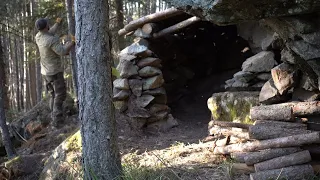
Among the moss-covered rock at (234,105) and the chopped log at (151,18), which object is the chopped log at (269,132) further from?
the chopped log at (151,18)

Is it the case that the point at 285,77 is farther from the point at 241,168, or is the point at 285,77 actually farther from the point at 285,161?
the point at 241,168

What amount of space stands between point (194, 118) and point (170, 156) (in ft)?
8.53

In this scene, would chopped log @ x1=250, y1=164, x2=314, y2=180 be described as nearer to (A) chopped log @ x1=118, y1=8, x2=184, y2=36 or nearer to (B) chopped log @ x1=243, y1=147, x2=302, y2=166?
(B) chopped log @ x1=243, y1=147, x2=302, y2=166

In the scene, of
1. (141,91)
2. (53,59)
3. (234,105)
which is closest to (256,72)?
(234,105)

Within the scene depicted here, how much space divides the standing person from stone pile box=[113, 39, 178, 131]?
1232 mm

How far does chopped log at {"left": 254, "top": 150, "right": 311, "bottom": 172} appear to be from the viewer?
153 inches

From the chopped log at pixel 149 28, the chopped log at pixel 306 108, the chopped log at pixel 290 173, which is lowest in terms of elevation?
the chopped log at pixel 290 173

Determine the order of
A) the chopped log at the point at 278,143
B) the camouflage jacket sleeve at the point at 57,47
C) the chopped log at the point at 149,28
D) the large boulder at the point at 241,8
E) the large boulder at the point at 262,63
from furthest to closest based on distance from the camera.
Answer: the chopped log at the point at 149,28 → the camouflage jacket sleeve at the point at 57,47 → the large boulder at the point at 262,63 → the chopped log at the point at 278,143 → the large boulder at the point at 241,8

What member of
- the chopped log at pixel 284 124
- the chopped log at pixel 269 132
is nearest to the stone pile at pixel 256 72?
the chopped log at pixel 284 124

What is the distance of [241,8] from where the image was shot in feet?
11.4

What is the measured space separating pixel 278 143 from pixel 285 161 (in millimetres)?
216

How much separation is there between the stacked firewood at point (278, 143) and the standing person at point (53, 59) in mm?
4031

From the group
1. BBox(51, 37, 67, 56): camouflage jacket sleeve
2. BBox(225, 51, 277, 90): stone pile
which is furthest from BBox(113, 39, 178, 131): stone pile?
BBox(225, 51, 277, 90): stone pile

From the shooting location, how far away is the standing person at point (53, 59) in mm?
6922
